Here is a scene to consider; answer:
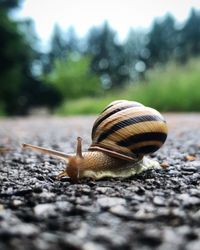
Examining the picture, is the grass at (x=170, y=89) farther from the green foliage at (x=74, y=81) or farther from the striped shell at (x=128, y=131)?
the striped shell at (x=128, y=131)

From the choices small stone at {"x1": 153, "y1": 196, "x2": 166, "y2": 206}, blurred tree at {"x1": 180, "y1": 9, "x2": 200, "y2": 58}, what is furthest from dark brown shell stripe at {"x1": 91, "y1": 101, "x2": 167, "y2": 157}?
blurred tree at {"x1": 180, "y1": 9, "x2": 200, "y2": 58}

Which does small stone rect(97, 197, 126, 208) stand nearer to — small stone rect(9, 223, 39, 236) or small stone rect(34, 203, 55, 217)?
small stone rect(34, 203, 55, 217)

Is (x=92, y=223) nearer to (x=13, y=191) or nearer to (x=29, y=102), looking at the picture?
(x=13, y=191)

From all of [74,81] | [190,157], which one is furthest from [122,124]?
[74,81]

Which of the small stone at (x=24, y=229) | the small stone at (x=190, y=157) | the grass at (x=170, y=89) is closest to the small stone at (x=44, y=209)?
the small stone at (x=24, y=229)

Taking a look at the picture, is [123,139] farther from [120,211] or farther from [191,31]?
[191,31]
